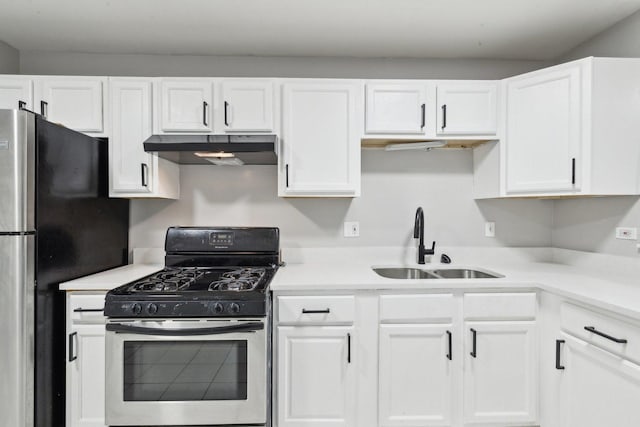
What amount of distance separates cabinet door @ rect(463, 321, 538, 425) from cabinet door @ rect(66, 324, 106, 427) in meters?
2.01

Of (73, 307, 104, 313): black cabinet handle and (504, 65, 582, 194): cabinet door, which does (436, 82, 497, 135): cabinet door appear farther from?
(73, 307, 104, 313): black cabinet handle

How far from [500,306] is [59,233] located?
2.42 metres

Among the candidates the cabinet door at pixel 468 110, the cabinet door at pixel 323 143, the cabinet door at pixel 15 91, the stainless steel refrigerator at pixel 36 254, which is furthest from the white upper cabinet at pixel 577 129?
the cabinet door at pixel 15 91

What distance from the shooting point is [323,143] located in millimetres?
2145

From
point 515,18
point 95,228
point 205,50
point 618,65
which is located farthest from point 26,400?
point 618,65

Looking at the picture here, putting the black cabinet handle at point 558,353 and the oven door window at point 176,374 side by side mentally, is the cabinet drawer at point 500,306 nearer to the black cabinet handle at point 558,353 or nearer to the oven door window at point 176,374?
the black cabinet handle at point 558,353

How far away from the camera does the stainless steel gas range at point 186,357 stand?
1576 mm

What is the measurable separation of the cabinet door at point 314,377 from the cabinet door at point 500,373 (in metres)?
0.67

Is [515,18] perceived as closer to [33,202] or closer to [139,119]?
[139,119]

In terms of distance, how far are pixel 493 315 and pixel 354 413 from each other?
0.93 m

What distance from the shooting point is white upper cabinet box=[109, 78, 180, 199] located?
2102 mm

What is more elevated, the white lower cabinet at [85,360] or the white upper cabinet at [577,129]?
the white upper cabinet at [577,129]

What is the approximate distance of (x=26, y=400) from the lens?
5.21 feet

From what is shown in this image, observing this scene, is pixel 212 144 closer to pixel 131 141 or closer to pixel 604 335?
pixel 131 141
